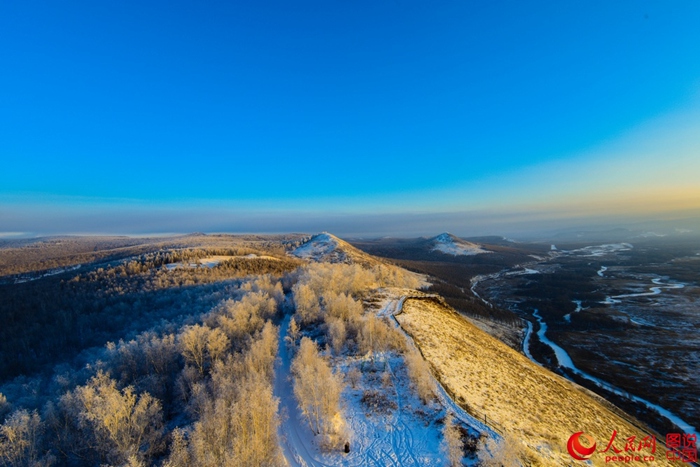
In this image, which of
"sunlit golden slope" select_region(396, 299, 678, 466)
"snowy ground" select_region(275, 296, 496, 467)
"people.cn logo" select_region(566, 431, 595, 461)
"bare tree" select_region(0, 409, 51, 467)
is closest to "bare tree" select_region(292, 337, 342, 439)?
"snowy ground" select_region(275, 296, 496, 467)

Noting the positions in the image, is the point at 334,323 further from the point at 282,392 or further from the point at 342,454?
the point at 342,454

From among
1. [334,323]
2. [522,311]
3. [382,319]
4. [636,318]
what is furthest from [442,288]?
[334,323]

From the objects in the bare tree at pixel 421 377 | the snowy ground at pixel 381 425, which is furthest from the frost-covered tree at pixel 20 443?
the bare tree at pixel 421 377

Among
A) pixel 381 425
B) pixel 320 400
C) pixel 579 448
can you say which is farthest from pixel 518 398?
pixel 320 400

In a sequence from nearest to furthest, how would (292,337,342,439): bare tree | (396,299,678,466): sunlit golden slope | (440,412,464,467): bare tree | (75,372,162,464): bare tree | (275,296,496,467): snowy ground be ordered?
(440,412,464,467): bare tree
(75,372,162,464): bare tree
(275,296,496,467): snowy ground
(292,337,342,439): bare tree
(396,299,678,466): sunlit golden slope

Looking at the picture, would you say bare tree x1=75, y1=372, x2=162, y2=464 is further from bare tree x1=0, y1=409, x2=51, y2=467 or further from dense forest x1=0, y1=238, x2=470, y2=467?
bare tree x1=0, y1=409, x2=51, y2=467

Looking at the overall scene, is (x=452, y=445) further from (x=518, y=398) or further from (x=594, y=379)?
(x=594, y=379)

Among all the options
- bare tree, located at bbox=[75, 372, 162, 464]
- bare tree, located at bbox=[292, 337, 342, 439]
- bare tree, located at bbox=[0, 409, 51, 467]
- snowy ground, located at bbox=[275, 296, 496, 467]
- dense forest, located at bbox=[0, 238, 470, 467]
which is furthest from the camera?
bare tree, located at bbox=[292, 337, 342, 439]
